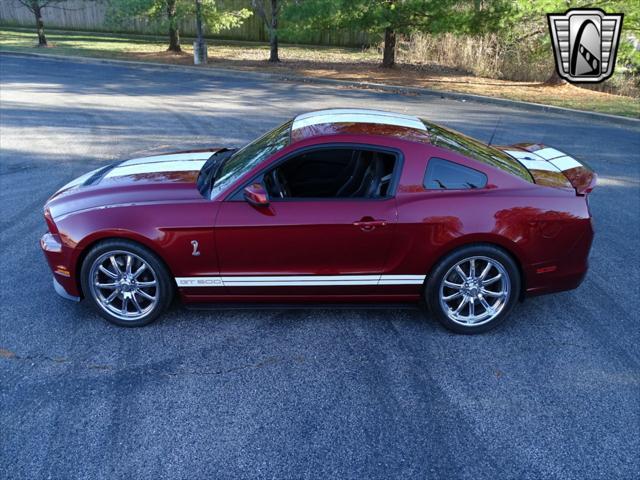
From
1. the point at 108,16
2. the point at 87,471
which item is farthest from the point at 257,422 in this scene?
the point at 108,16

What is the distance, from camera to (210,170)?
4344 millimetres

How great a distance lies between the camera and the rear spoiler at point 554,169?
4.04 meters

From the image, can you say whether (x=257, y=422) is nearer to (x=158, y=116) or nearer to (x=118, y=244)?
(x=118, y=244)

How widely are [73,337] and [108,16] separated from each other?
20.5 m

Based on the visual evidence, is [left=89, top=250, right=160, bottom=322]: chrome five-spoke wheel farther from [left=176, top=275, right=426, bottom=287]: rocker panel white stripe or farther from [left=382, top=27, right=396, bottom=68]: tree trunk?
[left=382, top=27, right=396, bottom=68]: tree trunk

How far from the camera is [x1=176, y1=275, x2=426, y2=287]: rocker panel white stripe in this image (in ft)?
12.7

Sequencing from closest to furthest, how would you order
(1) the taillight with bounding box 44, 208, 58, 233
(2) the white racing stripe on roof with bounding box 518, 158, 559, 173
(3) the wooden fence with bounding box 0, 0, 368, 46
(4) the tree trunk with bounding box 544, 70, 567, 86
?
(1) the taillight with bounding box 44, 208, 58, 233, (2) the white racing stripe on roof with bounding box 518, 158, 559, 173, (4) the tree trunk with bounding box 544, 70, 567, 86, (3) the wooden fence with bounding box 0, 0, 368, 46

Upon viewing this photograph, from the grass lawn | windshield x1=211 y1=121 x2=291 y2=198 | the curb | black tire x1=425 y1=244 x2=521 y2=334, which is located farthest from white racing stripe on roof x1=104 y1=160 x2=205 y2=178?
the grass lawn

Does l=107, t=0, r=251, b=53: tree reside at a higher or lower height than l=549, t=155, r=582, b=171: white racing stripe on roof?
higher

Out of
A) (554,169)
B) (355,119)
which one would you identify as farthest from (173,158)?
(554,169)

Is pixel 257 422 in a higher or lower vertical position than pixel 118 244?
lower

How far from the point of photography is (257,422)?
308 centimetres

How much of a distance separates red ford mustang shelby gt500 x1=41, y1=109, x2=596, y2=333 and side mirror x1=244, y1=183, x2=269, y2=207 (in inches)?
0.6

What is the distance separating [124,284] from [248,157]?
1380 millimetres
